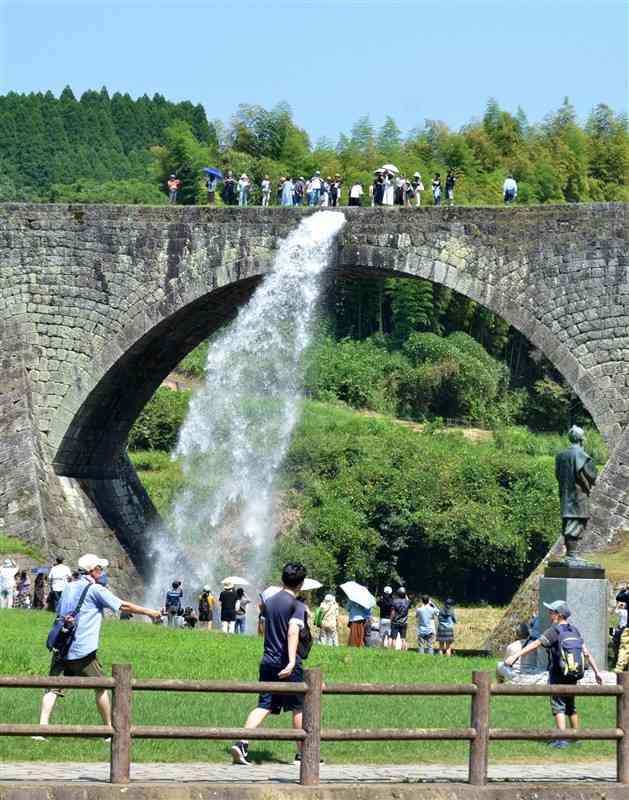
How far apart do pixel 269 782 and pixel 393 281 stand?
58.4 metres

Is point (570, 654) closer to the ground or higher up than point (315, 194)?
closer to the ground

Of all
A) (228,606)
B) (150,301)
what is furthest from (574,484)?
(150,301)

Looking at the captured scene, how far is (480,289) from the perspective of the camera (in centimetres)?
3103

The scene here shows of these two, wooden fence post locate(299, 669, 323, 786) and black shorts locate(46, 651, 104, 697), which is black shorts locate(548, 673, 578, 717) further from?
black shorts locate(46, 651, 104, 697)

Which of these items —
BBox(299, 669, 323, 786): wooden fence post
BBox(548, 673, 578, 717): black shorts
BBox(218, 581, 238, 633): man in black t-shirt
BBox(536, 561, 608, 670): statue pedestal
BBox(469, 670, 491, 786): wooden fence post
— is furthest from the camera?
BBox(218, 581, 238, 633): man in black t-shirt

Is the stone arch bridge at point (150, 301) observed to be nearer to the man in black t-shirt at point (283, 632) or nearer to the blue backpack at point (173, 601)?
the blue backpack at point (173, 601)

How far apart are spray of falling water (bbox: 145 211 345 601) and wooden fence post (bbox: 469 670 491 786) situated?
19.5 meters

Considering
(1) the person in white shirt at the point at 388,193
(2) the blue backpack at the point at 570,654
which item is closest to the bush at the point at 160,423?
(1) the person in white shirt at the point at 388,193

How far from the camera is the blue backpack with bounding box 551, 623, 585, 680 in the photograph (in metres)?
15.1

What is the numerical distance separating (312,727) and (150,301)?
2108 centimetres

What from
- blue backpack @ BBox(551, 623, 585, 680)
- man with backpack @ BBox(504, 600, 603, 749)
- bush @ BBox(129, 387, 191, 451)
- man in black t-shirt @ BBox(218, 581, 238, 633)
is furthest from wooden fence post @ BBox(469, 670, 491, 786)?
bush @ BBox(129, 387, 191, 451)

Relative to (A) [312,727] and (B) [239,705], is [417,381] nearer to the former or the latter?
(B) [239,705]

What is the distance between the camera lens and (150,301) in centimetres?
3328

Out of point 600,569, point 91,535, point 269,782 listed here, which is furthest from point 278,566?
point 269,782
